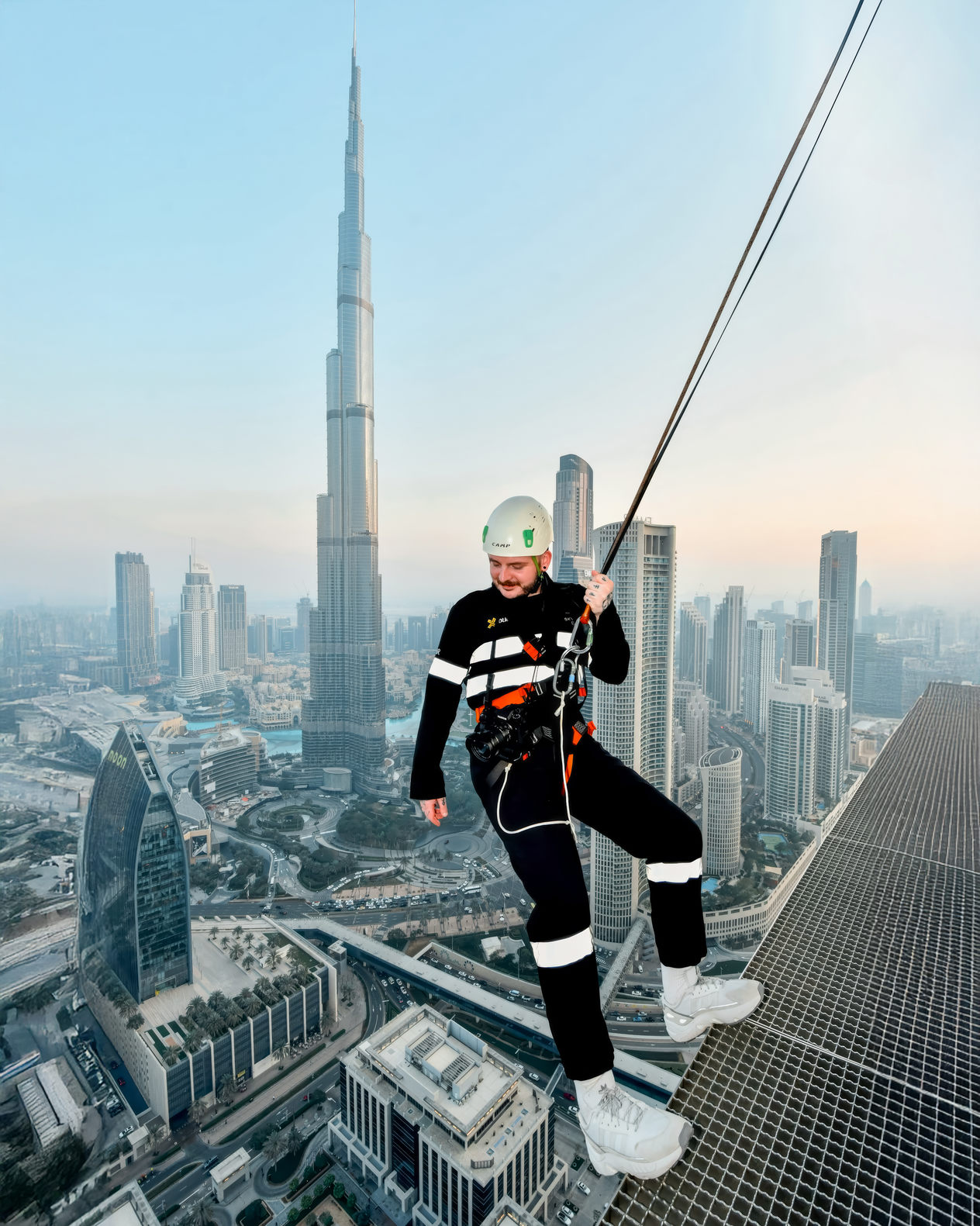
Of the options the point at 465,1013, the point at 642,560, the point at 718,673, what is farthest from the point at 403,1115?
the point at 718,673

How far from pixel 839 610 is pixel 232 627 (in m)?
40.3

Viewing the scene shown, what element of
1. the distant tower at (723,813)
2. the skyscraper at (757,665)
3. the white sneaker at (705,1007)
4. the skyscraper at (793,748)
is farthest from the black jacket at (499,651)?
the skyscraper at (757,665)

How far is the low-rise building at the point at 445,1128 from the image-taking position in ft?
A: 25.6

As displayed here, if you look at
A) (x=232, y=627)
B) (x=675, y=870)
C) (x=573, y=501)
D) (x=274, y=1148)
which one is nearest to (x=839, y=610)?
(x=573, y=501)

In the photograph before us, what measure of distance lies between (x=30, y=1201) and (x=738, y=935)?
15248 millimetres

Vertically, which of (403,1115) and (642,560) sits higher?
(642,560)

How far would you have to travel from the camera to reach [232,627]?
43.5 meters

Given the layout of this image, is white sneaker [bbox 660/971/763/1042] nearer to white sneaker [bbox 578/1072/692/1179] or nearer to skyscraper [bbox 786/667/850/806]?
white sneaker [bbox 578/1072/692/1179]

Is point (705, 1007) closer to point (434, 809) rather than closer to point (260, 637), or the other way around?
point (434, 809)

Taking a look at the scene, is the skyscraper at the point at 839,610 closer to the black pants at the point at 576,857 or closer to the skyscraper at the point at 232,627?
the black pants at the point at 576,857

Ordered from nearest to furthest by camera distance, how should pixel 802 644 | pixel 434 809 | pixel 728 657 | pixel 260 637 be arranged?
pixel 434 809 → pixel 802 644 → pixel 728 657 → pixel 260 637

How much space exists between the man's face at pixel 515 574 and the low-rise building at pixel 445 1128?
931cm

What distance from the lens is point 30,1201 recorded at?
8.71m

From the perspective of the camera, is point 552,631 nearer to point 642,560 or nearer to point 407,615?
point 642,560
